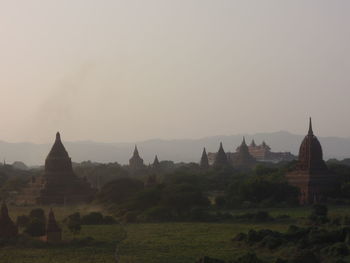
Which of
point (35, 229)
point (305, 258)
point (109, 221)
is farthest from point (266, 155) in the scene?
point (305, 258)

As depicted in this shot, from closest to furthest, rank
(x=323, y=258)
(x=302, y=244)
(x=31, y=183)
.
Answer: (x=323, y=258), (x=302, y=244), (x=31, y=183)

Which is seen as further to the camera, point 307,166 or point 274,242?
point 307,166

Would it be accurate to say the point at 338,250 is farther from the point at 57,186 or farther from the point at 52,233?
the point at 57,186

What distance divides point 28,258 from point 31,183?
3997cm

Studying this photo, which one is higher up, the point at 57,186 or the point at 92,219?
the point at 57,186

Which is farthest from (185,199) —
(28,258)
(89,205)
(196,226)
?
(28,258)

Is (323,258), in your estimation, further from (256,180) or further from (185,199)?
(256,180)

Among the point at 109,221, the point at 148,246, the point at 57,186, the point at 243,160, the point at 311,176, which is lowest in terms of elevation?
the point at 148,246

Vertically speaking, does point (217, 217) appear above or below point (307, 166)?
below

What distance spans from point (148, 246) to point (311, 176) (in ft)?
112

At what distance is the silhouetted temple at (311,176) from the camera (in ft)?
213

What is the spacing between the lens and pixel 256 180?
206 feet

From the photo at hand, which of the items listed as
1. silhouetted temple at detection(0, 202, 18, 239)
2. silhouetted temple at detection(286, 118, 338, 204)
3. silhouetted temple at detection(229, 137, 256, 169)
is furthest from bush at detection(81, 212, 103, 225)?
silhouetted temple at detection(229, 137, 256, 169)

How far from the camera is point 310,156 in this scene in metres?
68.9
